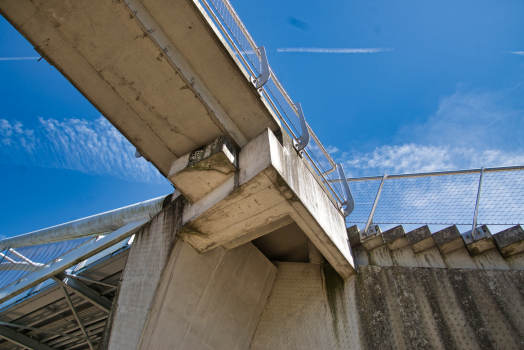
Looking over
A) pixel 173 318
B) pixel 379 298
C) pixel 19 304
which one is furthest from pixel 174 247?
pixel 19 304

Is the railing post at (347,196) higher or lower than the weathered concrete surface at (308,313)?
higher

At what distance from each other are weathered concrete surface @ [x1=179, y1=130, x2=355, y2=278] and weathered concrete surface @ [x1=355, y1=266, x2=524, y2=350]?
68 cm

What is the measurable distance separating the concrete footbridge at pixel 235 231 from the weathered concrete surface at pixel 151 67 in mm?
15

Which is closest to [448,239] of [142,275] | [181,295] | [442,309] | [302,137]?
[442,309]

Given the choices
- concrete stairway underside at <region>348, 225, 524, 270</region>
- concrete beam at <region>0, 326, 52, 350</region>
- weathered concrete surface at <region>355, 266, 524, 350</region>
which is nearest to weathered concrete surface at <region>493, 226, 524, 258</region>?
concrete stairway underside at <region>348, 225, 524, 270</region>

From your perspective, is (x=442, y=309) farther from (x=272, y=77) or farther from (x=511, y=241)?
(x=272, y=77)

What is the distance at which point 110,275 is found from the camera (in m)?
7.96

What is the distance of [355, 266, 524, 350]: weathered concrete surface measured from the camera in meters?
3.59

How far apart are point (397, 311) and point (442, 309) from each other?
22.0 inches

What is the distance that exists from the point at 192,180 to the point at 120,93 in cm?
152

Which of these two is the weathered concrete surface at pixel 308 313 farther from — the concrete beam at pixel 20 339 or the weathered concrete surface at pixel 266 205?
the concrete beam at pixel 20 339

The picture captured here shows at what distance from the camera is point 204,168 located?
4.35 m

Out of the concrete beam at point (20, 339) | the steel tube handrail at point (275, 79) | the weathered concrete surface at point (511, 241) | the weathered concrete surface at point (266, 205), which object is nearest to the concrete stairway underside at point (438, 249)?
the weathered concrete surface at point (511, 241)

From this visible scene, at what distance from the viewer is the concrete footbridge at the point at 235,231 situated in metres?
3.67
